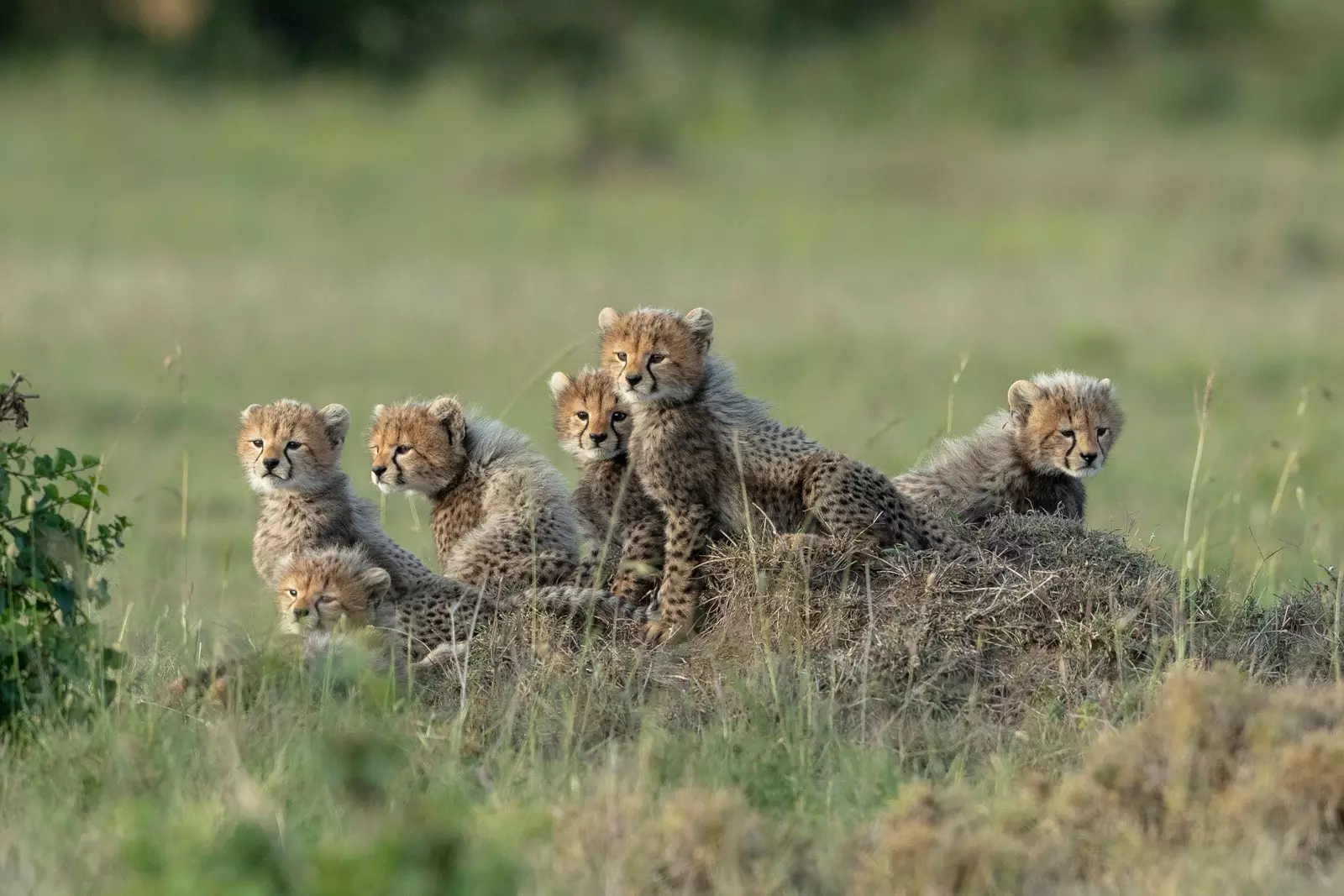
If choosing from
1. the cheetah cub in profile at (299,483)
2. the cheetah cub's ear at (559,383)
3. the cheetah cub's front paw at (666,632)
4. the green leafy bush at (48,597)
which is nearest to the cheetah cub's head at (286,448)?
the cheetah cub in profile at (299,483)

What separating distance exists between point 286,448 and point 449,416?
18.2 inches

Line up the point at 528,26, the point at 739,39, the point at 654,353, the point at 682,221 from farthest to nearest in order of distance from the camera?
1. the point at 739,39
2. the point at 528,26
3. the point at 682,221
4. the point at 654,353

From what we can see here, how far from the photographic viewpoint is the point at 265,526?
223 inches

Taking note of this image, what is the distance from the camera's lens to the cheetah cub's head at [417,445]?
549 centimetres

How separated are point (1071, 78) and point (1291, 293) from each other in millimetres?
12466

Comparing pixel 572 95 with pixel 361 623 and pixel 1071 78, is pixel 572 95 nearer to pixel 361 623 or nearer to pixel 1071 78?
pixel 1071 78

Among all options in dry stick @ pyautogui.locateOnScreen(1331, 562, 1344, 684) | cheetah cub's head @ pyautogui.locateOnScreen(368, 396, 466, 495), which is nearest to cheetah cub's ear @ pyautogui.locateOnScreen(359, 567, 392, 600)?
cheetah cub's head @ pyautogui.locateOnScreen(368, 396, 466, 495)

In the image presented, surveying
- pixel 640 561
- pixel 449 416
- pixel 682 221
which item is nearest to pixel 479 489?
pixel 449 416

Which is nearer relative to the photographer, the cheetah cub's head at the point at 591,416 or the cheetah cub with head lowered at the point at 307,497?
the cheetah cub with head lowered at the point at 307,497

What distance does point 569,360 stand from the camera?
55.8 feet

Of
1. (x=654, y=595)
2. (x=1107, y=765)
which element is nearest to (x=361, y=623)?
(x=654, y=595)

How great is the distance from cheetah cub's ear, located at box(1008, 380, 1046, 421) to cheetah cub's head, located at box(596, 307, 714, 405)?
41.0 inches

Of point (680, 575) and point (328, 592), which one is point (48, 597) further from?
point (680, 575)

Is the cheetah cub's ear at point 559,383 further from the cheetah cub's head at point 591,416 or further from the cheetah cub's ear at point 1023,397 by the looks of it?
the cheetah cub's ear at point 1023,397
